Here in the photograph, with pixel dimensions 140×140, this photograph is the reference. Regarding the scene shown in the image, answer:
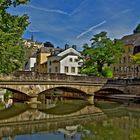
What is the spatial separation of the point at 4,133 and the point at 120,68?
68.7m

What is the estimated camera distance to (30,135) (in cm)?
2380

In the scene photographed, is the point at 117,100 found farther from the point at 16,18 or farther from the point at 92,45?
→ the point at 16,18

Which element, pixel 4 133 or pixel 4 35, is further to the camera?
pixel 4 133

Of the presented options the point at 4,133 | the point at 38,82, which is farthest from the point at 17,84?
the point at 4,133

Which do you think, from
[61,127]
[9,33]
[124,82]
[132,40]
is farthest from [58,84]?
[132,40]

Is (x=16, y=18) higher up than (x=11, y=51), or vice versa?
(x=16, y=18)

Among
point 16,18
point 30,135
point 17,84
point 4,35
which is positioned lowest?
point 30,135

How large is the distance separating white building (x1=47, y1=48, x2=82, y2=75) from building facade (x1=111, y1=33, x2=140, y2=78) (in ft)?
43.1

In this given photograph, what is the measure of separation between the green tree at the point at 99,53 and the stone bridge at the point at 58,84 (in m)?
6.12

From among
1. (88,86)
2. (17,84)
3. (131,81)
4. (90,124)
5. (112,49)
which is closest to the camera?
(90,124)

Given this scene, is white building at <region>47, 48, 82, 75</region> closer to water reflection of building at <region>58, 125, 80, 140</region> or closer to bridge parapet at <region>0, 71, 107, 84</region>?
bridge parapet at <region>0, 71, 107, 84</region>

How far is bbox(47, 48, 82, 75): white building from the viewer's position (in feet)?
261

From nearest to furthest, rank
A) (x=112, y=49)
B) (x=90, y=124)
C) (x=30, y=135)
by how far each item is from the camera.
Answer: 1. (x=30, y=135)
2. (x=90, y=124)
3. (x=112, y=49)

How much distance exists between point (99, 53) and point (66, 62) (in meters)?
19.0
